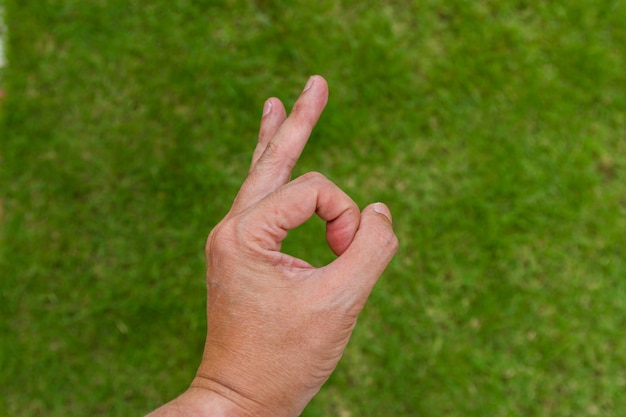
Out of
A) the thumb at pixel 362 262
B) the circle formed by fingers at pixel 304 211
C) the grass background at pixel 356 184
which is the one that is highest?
the circle formed by fingers at pixel 304 211

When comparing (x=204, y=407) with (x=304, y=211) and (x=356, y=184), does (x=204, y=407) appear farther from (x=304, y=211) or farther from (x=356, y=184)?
(x=356, y=184)

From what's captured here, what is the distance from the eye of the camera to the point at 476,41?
3.43 meters

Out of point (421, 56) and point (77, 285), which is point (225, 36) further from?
point (77, 285)

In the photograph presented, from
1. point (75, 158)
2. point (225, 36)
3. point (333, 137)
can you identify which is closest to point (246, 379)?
point (333, 137)

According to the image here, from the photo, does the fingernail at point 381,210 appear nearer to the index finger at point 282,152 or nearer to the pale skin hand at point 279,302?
the pale skin hand at point 279,302

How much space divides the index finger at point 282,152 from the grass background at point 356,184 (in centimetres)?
127

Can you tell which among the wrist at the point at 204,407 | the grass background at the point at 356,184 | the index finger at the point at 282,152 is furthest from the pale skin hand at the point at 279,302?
the grass background at the point at 356,184

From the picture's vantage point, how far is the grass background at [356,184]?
3.14 meters

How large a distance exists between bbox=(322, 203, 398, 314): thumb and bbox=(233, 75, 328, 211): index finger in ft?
1.31


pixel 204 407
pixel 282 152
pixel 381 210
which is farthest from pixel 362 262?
pixel 204 407

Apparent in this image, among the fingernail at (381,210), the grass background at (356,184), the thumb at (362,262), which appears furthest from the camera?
the grass background at (356,184)

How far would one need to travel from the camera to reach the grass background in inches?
124

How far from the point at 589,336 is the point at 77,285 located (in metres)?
3.41

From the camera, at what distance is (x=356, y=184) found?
3305 millimetres
